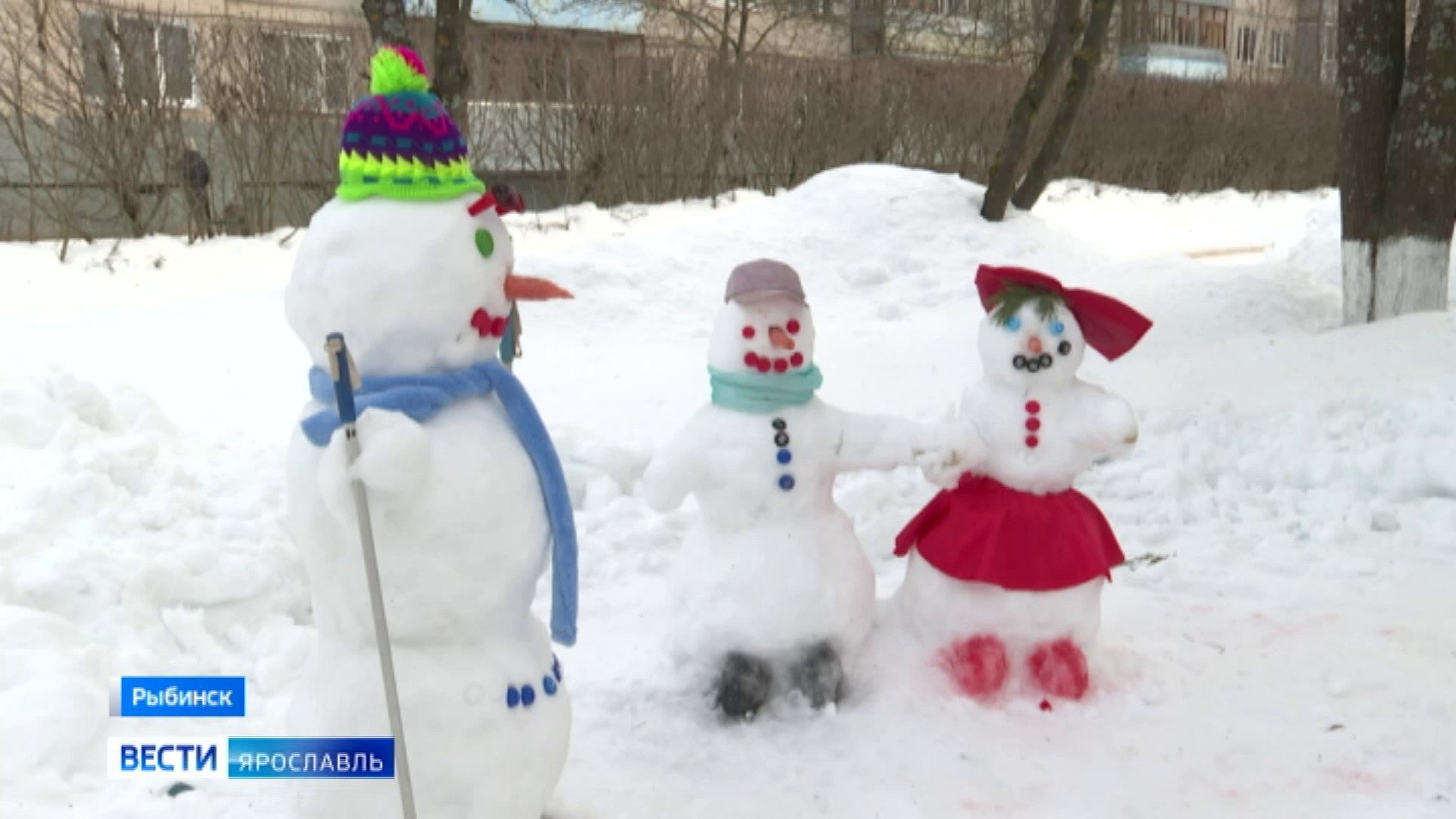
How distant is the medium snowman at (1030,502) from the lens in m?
3.31

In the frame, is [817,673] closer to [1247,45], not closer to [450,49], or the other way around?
[450,49]

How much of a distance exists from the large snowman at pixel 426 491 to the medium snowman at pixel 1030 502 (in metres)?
1.36

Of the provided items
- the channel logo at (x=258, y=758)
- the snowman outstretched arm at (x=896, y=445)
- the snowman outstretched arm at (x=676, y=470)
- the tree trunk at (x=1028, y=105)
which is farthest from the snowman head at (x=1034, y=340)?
the tree trunk at (x=1028, y=105)

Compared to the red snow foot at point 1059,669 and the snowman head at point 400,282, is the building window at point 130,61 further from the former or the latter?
the red snow foot at point 1059,669

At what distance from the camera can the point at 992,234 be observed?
1027cm

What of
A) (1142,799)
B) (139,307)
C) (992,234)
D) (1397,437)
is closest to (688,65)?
(992,234)

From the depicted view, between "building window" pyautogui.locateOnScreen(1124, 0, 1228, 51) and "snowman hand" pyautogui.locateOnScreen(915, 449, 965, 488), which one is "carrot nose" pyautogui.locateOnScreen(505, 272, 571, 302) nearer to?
"snowman hand" pyautogui.locateOnScreen(915, 449, 965, 488)

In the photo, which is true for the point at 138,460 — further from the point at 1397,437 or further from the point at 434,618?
the point at 1397,437

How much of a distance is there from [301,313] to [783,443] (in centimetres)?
130

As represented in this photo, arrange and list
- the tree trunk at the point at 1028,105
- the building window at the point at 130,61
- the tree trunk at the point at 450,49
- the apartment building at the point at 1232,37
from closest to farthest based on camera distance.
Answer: the tree trunk at the point at 450,49
the building window at the point at 130,61
the tree trunk at the point at 1028,105
the apartment building at the point at 1232,37

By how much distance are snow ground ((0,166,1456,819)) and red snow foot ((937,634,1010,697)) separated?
0.07 metres

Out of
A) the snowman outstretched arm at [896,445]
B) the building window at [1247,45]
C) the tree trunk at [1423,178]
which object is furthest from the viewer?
the building window at [1247,45]

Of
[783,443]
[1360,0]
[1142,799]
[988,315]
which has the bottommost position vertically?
[1142,799]

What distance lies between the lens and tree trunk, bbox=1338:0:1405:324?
6.48m
